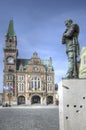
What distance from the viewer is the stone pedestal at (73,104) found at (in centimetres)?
674

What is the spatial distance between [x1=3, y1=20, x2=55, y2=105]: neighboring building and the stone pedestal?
2552 inches

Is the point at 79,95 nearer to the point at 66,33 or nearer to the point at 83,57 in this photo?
the point at 66,33

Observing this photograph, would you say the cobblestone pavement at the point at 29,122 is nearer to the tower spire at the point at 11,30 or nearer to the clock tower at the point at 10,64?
the clock tower at the point at 10,64

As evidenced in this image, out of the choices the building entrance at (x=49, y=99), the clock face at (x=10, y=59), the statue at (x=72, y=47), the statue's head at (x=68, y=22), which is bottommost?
the building entrance at (x=49, y=99)

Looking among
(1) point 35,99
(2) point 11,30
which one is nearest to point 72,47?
(1) point 35,99

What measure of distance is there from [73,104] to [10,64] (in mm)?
67313

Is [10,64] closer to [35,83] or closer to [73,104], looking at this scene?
[35,83]

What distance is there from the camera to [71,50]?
757 cm

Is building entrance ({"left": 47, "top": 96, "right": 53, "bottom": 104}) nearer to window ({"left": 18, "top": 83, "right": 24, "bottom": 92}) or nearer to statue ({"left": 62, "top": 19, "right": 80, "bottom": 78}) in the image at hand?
window ({"left": 18, "top": 83, "right": 24, "bottom": 92})

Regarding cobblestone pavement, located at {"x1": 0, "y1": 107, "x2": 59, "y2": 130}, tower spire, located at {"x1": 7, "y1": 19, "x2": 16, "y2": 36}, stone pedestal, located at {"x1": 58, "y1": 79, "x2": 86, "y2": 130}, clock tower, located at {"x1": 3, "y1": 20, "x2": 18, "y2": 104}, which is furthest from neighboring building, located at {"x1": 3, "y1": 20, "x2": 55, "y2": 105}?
stone pedestal, located at {"x1": 58, "y1": 79, "x2": 86, "y2": 130}

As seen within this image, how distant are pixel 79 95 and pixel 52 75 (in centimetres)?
6812

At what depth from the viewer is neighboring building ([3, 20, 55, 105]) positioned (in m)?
72.0

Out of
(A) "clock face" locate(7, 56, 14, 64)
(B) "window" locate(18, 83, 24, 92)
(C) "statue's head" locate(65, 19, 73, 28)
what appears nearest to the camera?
(C) "statue's head" locate(65, 19, 73, 28)

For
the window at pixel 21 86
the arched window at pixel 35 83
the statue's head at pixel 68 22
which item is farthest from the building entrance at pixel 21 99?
the statue's head at pixel 68 22
